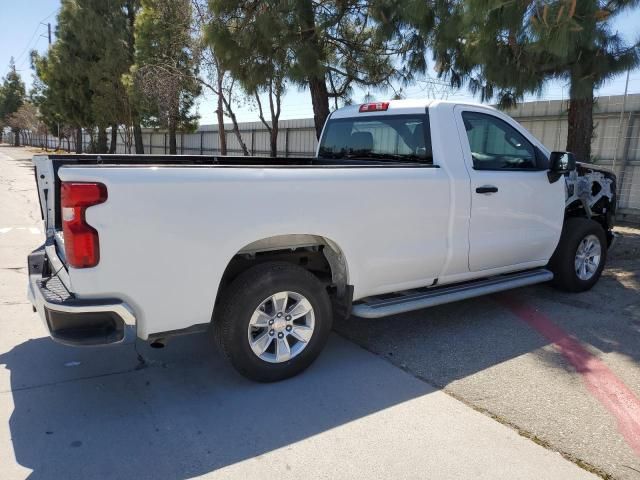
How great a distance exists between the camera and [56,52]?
3058 centimetres

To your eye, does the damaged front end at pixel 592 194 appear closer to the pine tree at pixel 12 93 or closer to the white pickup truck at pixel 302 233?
the white pickup truck at pixel 302 233

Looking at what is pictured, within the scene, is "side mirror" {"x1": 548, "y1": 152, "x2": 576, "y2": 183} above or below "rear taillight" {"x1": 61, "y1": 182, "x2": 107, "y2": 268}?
above

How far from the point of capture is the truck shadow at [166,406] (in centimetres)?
A: 294

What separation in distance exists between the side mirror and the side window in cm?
15

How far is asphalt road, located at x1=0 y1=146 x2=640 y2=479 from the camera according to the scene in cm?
293

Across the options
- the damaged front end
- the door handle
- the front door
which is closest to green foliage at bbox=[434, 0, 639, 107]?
the damaged front end

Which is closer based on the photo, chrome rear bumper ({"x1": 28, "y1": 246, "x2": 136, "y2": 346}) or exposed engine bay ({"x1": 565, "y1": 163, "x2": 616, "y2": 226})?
chrome rear bumper ({"x1": 28, "y1": 246, "x2": 136, "y2": 346})

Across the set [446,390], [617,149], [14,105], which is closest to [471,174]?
[446,390]

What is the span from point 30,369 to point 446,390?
313cm

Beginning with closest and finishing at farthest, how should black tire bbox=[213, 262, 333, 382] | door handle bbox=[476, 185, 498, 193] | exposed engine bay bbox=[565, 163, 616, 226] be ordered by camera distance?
black tire bbox=[213, 262, 333, 382]
door handle bbox=[476, 185, 498, 193]
exposed engine bay bbox=[565, 163, 616, 226]

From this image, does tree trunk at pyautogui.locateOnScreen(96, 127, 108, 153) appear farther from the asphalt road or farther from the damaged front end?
the damaged front end

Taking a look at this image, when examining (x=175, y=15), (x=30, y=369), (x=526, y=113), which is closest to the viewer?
(x=30, y=369)

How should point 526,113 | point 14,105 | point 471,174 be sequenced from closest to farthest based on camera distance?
point 471,174 < point 526,113 < point 14,105

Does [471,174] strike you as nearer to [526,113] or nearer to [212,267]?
[212,267]
